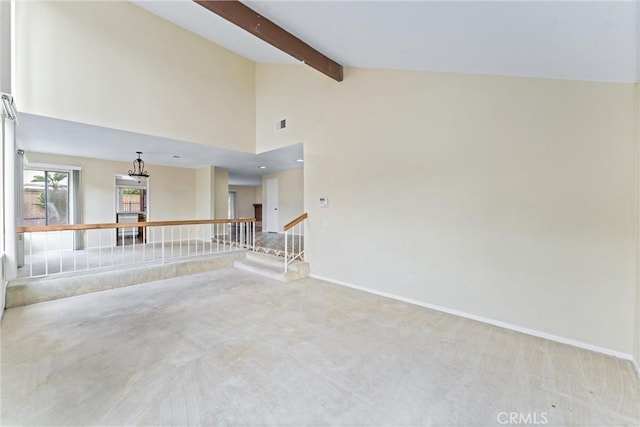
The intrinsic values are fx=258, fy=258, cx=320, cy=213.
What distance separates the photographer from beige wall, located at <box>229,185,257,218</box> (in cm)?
1385

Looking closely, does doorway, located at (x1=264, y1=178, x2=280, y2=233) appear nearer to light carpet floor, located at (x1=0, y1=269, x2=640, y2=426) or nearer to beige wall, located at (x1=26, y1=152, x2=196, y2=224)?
beige wall, located at (x1=26, y1=152, x2=196, y2=224)

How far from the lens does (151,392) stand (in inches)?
75.0

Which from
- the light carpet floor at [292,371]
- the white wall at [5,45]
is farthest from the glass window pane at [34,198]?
the white wall at [5,45]

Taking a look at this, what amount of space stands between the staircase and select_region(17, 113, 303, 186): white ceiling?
246 cm

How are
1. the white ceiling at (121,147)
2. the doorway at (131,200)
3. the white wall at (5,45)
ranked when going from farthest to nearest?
1. the doorway at (131,200)
2. the white ceiling at (121,147)
3. the white wall at (5,45)

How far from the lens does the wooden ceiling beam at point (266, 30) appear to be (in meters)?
3.02

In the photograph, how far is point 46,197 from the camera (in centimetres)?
655

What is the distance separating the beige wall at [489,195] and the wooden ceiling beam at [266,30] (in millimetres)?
751

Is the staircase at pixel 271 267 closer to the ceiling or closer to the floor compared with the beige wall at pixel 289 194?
closer to the floor

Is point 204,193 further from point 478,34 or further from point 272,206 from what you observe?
point 478,34

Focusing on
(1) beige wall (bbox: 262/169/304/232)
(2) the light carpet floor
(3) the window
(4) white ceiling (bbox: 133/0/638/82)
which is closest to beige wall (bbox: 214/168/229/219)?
(1) beige wall (bbox: 262/169/304/232)

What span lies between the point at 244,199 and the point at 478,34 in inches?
512

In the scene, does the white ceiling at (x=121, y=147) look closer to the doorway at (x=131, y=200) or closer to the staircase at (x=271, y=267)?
the doorway at (x=131, y=200)

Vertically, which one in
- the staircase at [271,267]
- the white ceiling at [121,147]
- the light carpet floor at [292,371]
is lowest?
the light carpet floor at [292,371]
